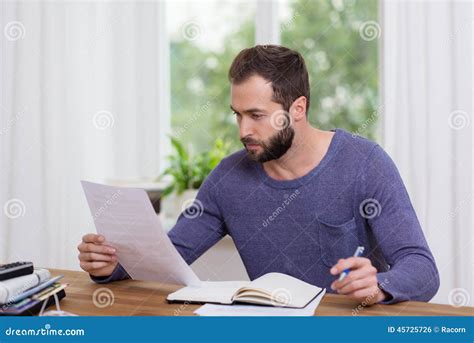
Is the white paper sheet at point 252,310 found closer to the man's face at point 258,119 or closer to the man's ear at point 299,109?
A: the man's face at point 258,119

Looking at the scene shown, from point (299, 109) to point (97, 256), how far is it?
0.77 m

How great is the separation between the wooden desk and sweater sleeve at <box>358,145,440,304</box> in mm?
59

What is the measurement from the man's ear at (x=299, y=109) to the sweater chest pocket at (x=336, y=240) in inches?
13.2

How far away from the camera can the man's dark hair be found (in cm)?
Answer: 184

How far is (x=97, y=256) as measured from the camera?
5.24 ft

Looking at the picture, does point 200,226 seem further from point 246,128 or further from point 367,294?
point 367,294

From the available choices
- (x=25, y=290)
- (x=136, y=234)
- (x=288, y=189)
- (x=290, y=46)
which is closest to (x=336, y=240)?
(x=288, y=189)

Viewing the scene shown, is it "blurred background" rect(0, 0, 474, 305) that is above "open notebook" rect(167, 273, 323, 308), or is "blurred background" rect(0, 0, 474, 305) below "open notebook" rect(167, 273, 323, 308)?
above

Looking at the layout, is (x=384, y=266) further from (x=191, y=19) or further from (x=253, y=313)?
(x=191, y=19)

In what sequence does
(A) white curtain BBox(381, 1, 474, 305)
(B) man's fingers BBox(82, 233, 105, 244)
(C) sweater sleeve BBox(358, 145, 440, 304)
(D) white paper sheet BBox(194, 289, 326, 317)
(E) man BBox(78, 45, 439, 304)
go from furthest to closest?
(A) white curtain BBox(381, 1, 474, 305) < (E) man BBox(78, 45, 439, 304) < (B) man's fingers BBox(82, 233, 105, 244) < (C) sweater sleeve BBox(358, 145, 440, 304) < (D) white paper sheet BBox(194, 289, 326, 317)

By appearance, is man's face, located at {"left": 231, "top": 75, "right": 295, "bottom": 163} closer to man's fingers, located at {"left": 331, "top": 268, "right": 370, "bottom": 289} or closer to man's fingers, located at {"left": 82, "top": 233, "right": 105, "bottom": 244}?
man's fingers, located at {"left": 82, "top": 233, "right": 105, "bottom": 244}

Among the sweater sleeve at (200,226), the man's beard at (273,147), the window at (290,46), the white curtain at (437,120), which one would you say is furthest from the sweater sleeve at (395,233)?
the window at (290,46)

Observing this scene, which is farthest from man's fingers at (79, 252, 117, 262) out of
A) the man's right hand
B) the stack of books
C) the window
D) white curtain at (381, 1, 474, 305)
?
the window

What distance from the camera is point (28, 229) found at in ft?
11.1
